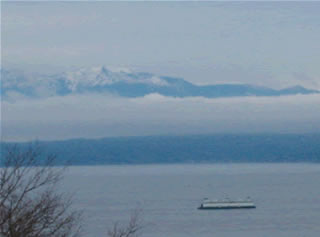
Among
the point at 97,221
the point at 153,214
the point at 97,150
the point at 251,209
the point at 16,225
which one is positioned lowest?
the point at 16,225

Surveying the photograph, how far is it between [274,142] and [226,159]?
472 inches

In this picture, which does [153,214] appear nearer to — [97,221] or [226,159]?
[97,221]

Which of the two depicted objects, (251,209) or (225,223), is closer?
(225,223)

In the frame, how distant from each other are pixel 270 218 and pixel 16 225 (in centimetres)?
4761

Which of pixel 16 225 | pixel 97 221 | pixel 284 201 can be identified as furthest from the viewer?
pixel 284 201

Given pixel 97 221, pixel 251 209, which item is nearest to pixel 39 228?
pixel 97 221

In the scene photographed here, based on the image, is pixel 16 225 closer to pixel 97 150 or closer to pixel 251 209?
pixel 251 209

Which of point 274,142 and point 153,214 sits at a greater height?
point 274,142

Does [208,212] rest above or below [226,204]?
below

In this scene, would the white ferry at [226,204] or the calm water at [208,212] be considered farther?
the white ferry at [226,204]

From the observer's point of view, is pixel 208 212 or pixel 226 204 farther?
pixel 226 204

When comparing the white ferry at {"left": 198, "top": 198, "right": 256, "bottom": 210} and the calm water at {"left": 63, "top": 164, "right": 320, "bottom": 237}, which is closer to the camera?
the calm water at {"left": 63, "top": 164, "right": 320, "bottom": 237}

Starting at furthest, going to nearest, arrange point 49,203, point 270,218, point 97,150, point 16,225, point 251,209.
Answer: point 97,150 < point 251,209 < point 270,218 < point 49,203 < point 16,225

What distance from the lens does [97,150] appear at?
509 feet
